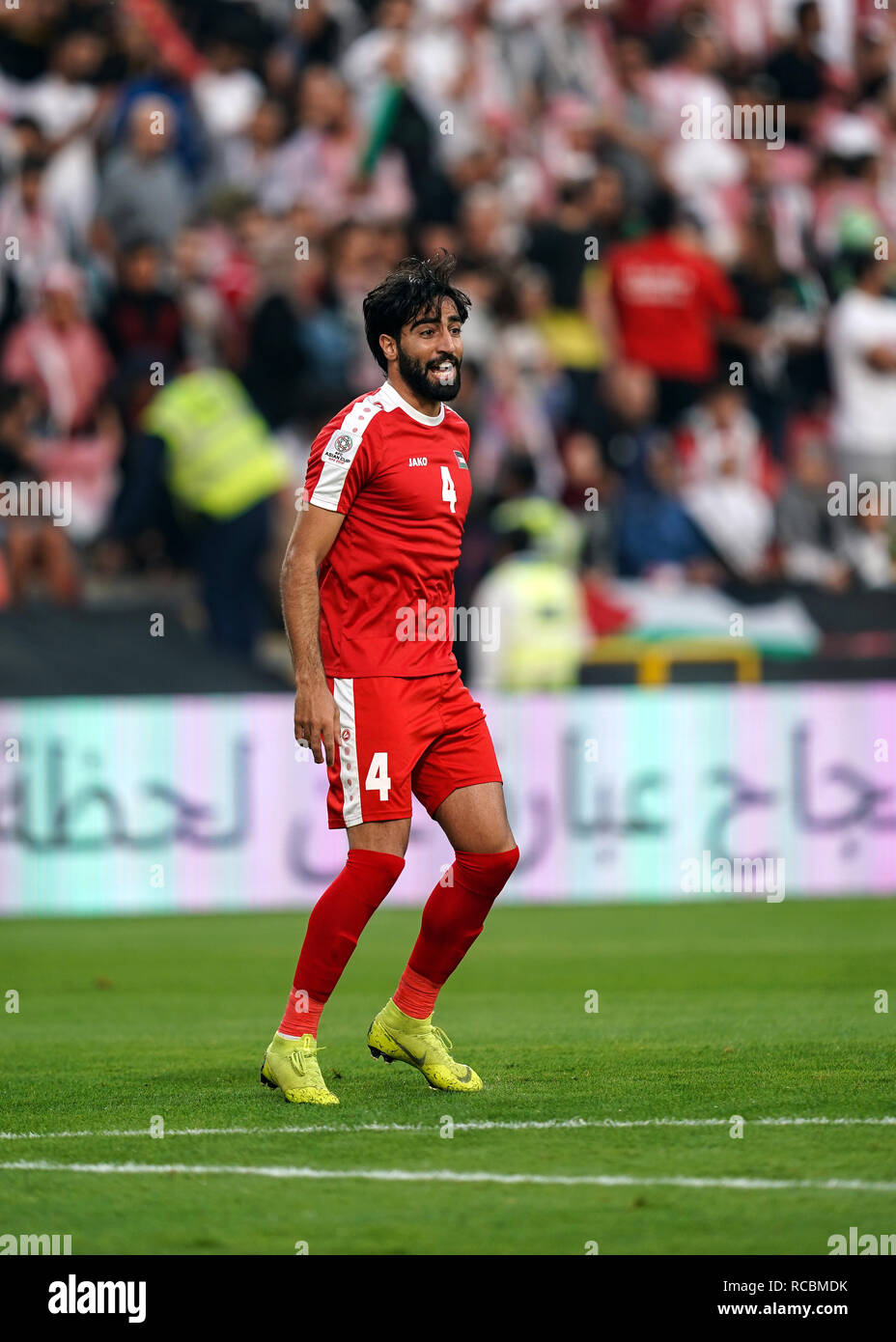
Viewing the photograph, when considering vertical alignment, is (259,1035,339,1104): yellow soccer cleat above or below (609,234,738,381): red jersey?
below

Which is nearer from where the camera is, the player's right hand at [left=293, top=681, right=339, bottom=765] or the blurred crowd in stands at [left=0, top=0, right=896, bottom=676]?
the player's right hand at [left=293, top=681, right=339, bottom=765]

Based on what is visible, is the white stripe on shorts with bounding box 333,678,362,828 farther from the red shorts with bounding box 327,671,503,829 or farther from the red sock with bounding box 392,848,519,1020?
the red sock with bounding box 392,848,519,1020

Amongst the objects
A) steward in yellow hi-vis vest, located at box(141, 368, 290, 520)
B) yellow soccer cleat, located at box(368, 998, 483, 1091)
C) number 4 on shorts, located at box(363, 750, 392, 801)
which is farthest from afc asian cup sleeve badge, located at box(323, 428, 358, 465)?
steward in yellow hi-vis vest, located at box(141, 368, 290, 520)

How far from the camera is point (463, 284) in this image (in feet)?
50.8

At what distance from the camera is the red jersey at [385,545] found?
6.46 m

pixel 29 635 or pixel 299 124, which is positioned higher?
pixel 299 124

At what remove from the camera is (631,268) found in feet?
51.1

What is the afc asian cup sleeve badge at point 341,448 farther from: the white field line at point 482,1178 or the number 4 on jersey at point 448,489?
the white field line at point 482,1178

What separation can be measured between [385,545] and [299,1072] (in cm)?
152

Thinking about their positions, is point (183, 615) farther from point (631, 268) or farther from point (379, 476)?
point (379, 476)

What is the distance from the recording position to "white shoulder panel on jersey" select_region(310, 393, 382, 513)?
20.9 feet

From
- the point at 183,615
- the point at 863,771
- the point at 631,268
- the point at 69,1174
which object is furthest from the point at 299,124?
the point at 69,1174

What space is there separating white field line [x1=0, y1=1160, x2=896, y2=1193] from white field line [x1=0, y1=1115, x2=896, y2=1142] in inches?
17.1
